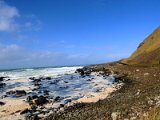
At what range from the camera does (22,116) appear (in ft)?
77.8

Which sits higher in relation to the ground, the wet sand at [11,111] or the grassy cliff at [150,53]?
the grassy cliff at [150,53]

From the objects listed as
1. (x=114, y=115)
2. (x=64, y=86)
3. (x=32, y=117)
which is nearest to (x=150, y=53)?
(x=64, y=86)

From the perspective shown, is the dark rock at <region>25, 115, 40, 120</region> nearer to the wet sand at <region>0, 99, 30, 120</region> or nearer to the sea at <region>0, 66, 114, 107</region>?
the wet sand at <region>0, 99, 30, 120</region>

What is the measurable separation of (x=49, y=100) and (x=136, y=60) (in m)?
46.0

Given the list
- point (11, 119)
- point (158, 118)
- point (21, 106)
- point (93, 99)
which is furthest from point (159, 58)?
point (158, 118)

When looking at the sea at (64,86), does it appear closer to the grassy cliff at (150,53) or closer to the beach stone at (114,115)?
the beach stone at (114,115)

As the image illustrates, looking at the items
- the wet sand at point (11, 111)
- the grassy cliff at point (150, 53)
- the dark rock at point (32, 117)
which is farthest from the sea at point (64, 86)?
the grassy cliff at point (150, 53)

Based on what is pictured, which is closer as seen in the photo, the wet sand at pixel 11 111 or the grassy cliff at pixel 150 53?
the wet sand at pixel 11 111

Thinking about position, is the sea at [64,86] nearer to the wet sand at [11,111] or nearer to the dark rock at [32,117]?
the wet sand at [11,111]

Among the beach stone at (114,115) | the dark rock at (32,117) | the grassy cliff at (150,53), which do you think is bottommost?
the dark rock at (32,117)

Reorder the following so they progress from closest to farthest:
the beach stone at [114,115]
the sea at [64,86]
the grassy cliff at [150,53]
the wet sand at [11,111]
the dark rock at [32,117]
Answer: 1. the beach stone at [114,115]
2. the dark rock at [32,117]
3. the wet sand at [11,111]
4. the sea at [64,86]
5. the grassy cliff at [150,53]

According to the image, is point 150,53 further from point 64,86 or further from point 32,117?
point 32,117

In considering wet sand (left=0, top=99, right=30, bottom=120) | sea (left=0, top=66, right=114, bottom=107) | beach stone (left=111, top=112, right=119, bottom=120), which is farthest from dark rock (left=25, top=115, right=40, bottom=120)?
beach stone (left=111, top=112, right=119, bottom=120)

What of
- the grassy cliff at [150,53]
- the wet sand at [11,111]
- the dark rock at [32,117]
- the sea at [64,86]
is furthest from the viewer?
the grassy cliff at [150,53]
